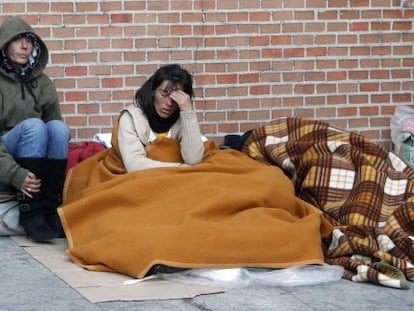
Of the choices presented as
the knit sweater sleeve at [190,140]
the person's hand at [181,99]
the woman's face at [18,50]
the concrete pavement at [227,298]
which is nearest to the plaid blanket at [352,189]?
the concrete pavement at [227,298]

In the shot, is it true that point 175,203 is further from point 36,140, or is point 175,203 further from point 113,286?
point 36,140

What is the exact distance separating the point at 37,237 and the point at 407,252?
78.2 inches

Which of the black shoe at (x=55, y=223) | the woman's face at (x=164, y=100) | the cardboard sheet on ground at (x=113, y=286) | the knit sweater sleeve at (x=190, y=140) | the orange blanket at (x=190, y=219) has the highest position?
the woman's face at (x=164, y=100)

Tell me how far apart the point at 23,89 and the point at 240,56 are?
1638mm

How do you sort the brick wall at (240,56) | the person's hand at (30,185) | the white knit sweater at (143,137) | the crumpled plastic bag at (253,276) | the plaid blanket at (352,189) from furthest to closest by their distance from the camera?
1. the brick wall at (240,56)
2. the white knit sweater at (143,137)
3. the person's hand at (30,185)
4. the plaid blanket at (352,189)
5. the crumpled plastic bag at (253,276)

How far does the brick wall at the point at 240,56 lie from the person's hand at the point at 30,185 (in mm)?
1157

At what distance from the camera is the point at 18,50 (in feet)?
19.3

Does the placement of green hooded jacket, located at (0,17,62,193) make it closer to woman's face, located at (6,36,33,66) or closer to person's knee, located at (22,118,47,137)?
woman's face, located at (6,36,33,66)

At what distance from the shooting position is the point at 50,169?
5.79 meters

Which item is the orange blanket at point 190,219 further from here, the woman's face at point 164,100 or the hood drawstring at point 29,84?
the hood drawstring at point 29,84

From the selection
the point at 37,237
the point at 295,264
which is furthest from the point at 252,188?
the point at 37,237

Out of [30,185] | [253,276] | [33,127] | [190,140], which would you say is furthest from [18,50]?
[253,276]

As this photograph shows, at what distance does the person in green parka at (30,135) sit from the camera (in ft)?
18.7

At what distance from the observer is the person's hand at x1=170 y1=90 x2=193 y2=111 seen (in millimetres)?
5781
